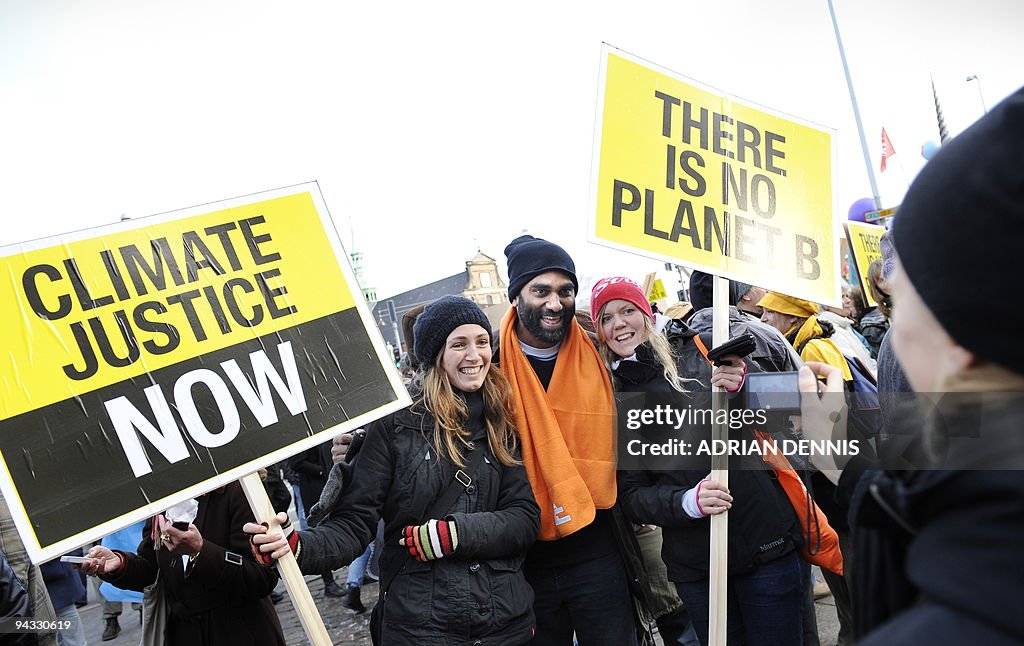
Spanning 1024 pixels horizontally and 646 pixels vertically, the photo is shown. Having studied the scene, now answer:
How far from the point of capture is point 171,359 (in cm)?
232

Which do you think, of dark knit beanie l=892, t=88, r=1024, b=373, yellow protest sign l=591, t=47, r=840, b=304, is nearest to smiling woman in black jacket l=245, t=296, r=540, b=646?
yellow protest sign l=591, t=47, r=840, b=304

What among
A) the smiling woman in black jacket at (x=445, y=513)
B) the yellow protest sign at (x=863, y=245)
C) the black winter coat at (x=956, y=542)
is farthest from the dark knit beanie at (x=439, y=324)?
the yellow protest sign at (x=863, y=245)

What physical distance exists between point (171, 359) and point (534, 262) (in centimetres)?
166

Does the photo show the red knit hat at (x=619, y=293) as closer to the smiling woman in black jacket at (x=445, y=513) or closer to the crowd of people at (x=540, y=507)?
the crowd of people at (x=540, y=507)

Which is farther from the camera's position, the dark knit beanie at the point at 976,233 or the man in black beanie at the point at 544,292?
the man in black beanie at the point at 544,292

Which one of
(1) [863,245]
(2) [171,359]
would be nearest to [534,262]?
(2) [171,359]

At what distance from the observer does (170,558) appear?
2945 millimetres

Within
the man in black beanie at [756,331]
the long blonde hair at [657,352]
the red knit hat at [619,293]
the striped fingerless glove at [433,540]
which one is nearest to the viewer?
the striped fingerless glove at [433,540]

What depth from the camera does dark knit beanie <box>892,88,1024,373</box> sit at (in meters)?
0.82

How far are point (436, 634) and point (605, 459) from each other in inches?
41.2

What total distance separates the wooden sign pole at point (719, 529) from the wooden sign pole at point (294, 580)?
1351mm

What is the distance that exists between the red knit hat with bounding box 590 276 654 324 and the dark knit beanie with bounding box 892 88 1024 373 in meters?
2.33

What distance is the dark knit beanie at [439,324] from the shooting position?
295cm

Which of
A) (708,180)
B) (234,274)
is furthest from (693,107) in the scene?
(234,274)
